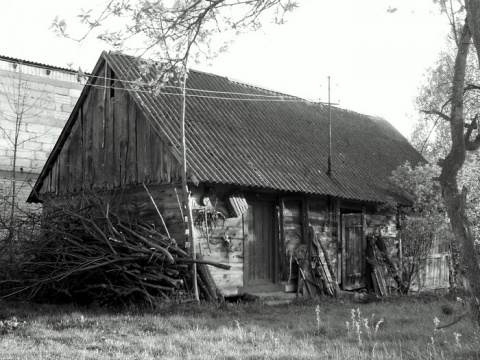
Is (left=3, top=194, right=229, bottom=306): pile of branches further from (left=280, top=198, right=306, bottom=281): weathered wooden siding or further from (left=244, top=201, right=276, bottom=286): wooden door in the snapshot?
(left=280, top=198, right=306, bottom=281): weathered wooden siding

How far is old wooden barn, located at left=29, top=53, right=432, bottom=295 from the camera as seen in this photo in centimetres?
1487

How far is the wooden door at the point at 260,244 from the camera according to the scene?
16.1 metres

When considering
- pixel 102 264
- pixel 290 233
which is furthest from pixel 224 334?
pixel 290 233

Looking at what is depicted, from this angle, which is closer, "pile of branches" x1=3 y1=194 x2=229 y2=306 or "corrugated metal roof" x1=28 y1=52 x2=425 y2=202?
"pile of branches" x1=3 y1=194 x2=229 y2=306

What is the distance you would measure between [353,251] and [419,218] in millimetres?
2313

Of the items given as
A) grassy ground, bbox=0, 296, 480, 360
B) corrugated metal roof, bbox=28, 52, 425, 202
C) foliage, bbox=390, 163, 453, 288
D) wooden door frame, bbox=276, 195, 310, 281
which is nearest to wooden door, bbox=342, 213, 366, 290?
corrugated metal roof, bbox=28, 52, 425, 202

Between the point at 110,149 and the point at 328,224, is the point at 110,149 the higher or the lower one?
the higher one

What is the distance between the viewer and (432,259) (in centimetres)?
2223

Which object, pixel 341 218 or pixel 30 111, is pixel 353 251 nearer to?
pixel 341 218

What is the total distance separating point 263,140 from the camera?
17.9 metres

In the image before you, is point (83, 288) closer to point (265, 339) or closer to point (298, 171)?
point (265, 339)

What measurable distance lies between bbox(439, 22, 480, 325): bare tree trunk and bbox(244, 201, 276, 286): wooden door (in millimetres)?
9032

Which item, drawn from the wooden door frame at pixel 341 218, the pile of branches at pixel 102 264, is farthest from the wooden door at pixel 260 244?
the wooden door frame at pixel 341 218

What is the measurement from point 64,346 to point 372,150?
16901 mm
